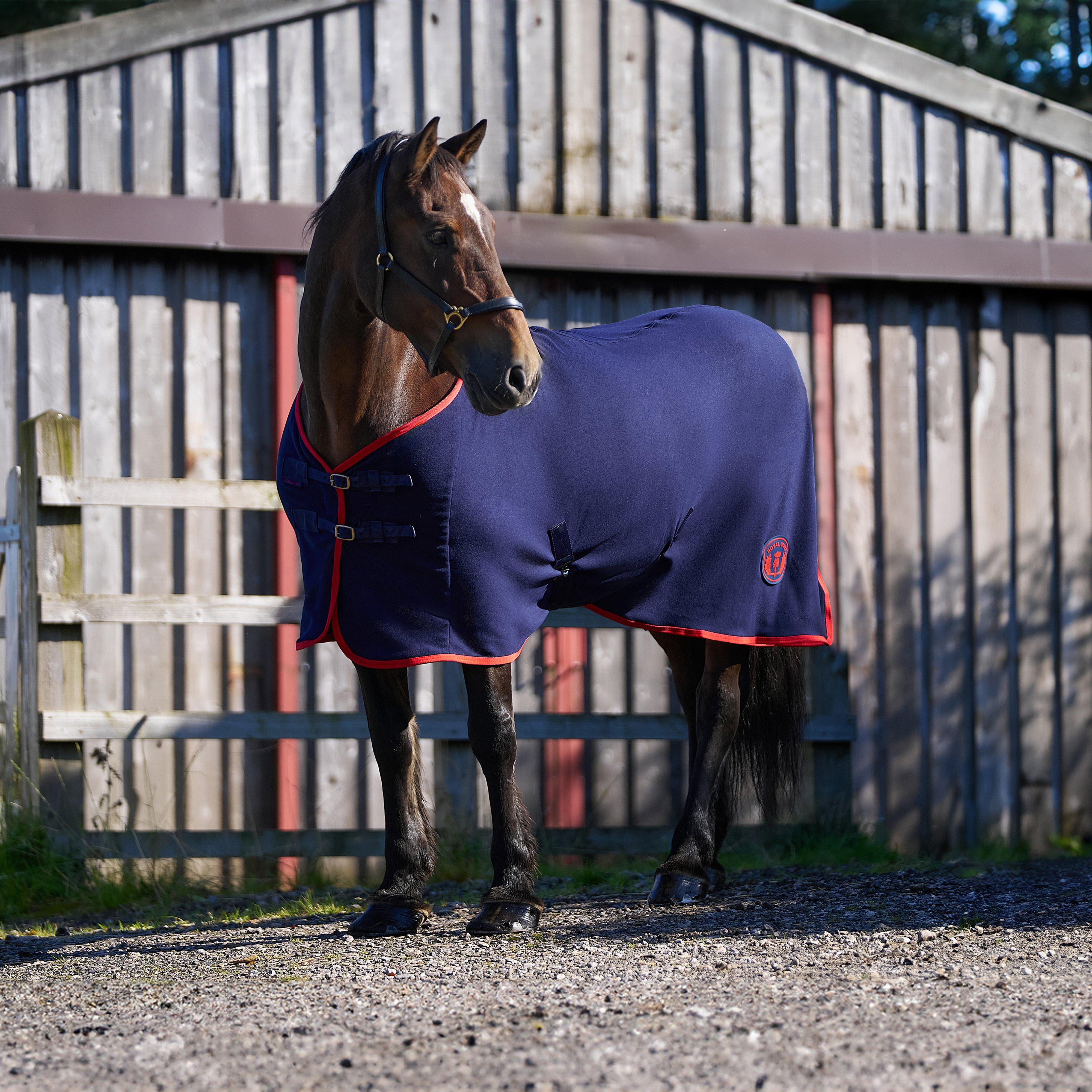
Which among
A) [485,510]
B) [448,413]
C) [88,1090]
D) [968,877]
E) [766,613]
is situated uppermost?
[448,413]

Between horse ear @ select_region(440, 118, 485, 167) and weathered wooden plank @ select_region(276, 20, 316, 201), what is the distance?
7.30ft

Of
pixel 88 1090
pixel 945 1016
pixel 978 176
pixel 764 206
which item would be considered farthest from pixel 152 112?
pixel 945 1016

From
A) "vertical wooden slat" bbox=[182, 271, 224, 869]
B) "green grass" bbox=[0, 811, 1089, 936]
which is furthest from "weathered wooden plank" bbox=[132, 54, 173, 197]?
"green grass" bbox=[0, 811, 1089, 936]

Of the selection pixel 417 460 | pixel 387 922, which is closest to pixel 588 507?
pixel 417 460

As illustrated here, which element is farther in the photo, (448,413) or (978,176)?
(978,176)

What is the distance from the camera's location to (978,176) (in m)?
5.67

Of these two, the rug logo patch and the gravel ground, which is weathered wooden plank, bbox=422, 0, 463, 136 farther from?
the gravel ground

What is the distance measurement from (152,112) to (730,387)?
9.63 ft

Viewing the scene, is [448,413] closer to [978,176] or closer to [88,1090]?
[88,1090]

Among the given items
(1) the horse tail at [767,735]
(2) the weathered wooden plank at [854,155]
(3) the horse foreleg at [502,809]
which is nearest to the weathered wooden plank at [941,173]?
(2) the weathered wooden plank at [854,155]

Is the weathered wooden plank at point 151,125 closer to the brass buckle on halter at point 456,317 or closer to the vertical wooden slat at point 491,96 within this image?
the vertical wooden slat at point 491,96

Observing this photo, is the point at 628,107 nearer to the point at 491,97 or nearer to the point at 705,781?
the point at 491,97

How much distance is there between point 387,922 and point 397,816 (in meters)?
0.28

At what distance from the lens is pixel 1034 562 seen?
5.78 m
